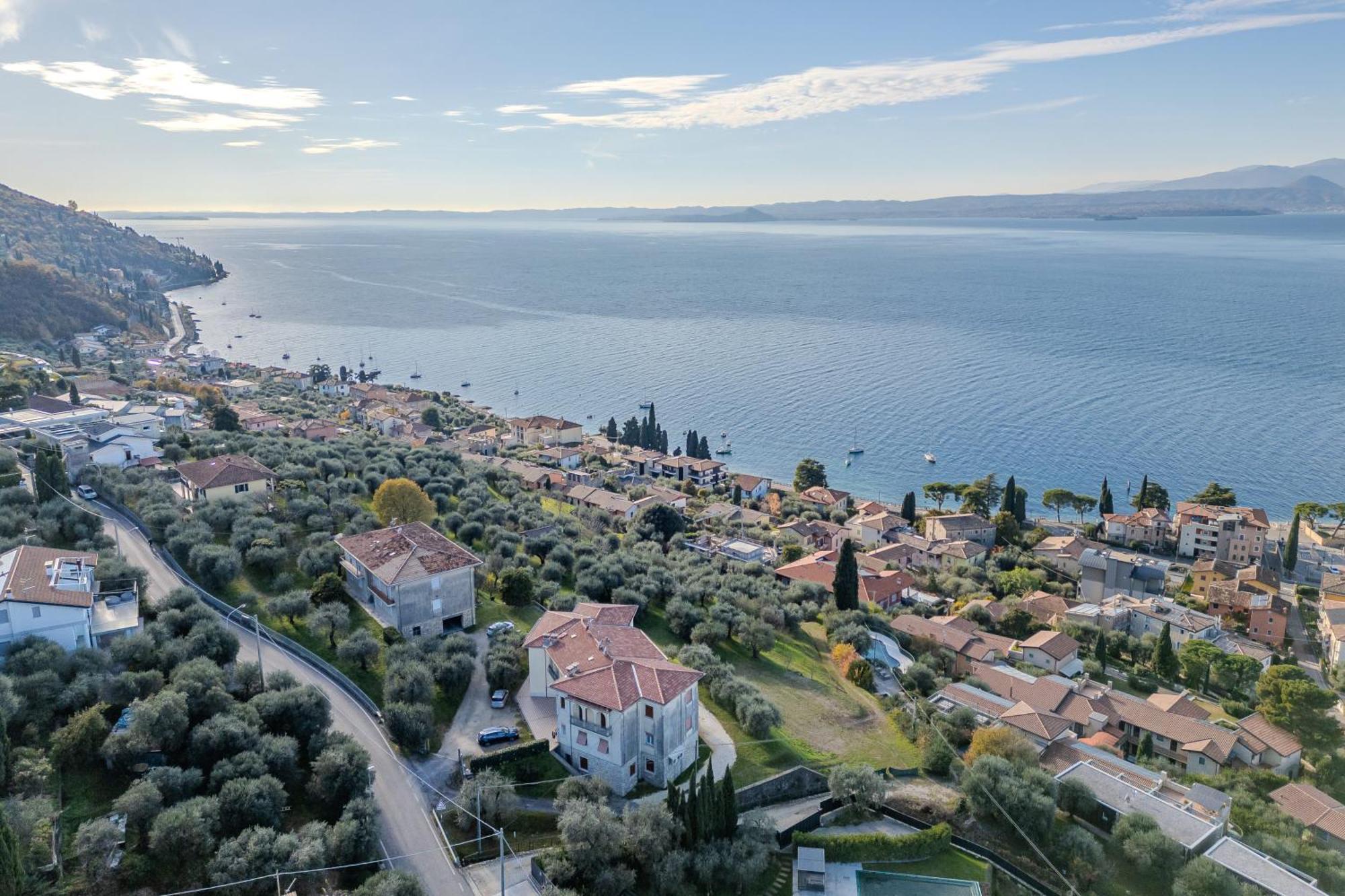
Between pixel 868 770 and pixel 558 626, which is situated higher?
pixel 558 626

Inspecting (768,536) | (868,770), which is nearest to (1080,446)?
(768,536)

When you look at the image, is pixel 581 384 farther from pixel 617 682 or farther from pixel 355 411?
pixel 617 682

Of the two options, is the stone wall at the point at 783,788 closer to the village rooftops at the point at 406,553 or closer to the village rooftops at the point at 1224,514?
the village rooftops at the point at 406,553

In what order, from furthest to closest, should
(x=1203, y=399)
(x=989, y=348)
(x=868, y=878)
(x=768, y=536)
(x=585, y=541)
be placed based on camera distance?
(x=989, y=348) < (x=1203, y=399) < (x=768, y=536) < (x=585, y=541) < (x=868, y=878)

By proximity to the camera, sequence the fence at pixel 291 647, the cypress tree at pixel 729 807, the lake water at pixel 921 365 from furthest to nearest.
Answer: the lake water at pixel 921 365
the fence at pixel 291 647
the cypress tree at pixel 729 807

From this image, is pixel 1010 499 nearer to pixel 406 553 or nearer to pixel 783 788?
pixel 783 788

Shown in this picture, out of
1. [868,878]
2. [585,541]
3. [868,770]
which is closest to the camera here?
[868,878]

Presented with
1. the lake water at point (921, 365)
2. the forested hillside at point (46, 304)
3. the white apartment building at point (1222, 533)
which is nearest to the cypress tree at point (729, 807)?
the white apartment building at point (1222, 533)
